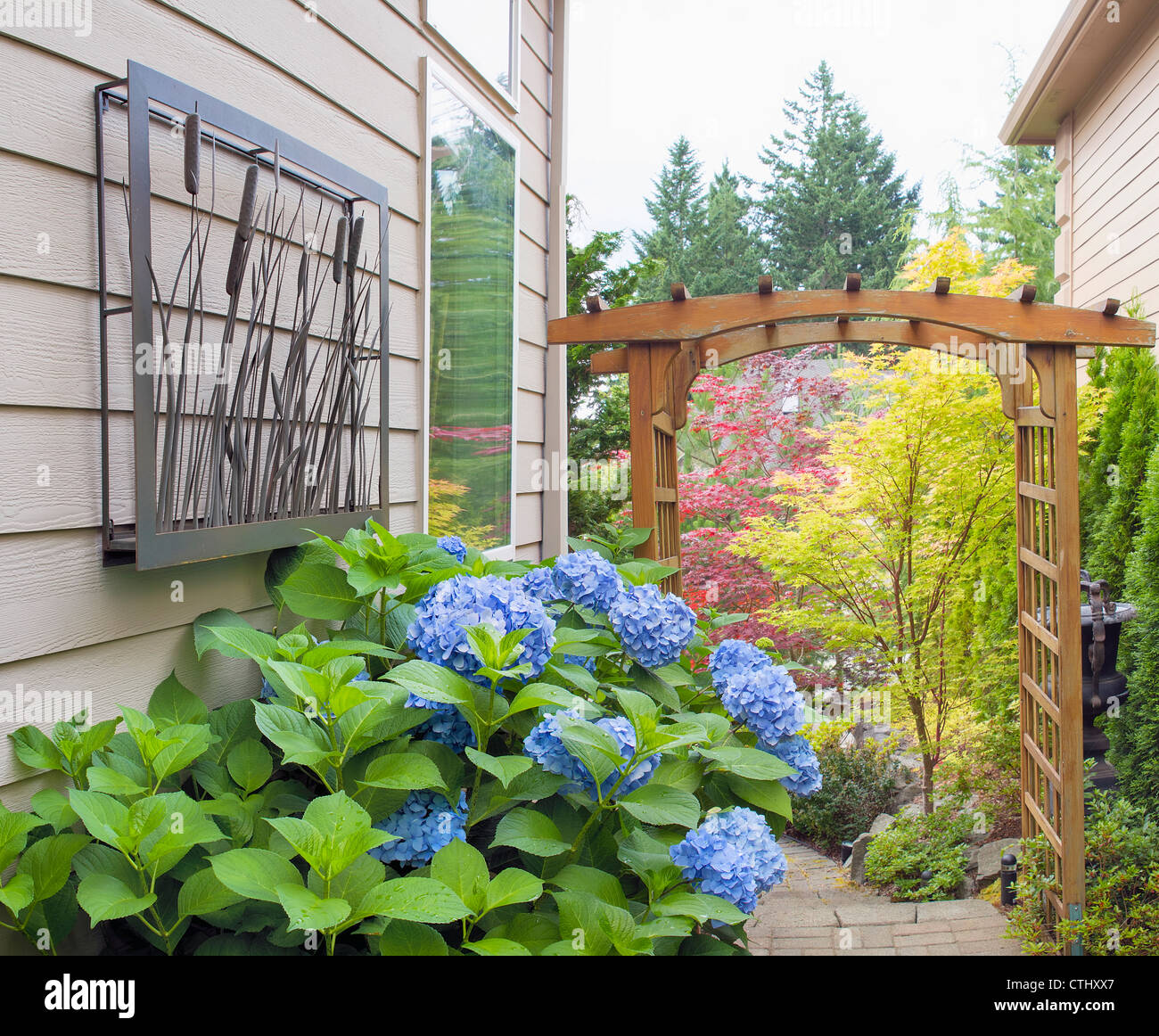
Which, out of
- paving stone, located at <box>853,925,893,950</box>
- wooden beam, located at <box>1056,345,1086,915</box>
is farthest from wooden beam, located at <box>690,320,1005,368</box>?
paving stone, located at <box>853,925,893,950</box>

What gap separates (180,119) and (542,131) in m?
2.07

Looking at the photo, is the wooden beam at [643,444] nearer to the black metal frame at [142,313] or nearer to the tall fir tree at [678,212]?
the black metal frame at [142,313]

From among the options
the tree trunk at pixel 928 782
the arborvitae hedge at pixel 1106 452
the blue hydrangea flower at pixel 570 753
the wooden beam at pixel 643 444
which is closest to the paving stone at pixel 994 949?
the tree trunk at pixel 928 782

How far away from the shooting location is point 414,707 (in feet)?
3.36

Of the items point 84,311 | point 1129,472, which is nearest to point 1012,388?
point 1129,472

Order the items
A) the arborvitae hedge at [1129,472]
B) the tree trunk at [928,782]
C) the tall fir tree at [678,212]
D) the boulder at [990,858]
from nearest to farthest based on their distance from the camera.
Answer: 1. the arborvitae hedge at [1129,472]
2. the boulder at [990,858]
3. the tree trunk at [928,782]
4. the tall fir tree at [678,212]

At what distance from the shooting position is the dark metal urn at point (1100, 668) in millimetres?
A: 3344

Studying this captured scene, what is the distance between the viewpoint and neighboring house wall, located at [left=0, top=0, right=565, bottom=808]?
996 millimetres

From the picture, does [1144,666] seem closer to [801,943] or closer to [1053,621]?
[1053,621]

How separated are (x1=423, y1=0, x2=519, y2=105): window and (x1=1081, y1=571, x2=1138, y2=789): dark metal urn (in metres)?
2.94

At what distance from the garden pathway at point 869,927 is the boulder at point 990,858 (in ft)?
1.10

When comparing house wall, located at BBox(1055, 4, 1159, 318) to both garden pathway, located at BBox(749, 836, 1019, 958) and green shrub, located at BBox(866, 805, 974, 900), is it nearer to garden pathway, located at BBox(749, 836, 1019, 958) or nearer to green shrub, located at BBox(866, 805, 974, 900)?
green shrub, located at BBox(866, 805, 974, 900)

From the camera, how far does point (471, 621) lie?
1.04 metres
